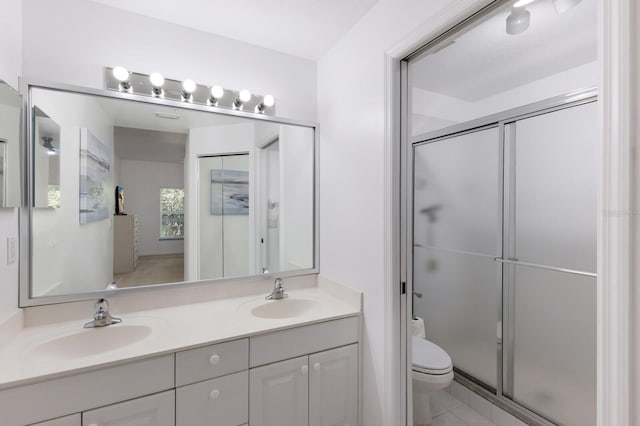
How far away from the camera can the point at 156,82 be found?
160 centimetres

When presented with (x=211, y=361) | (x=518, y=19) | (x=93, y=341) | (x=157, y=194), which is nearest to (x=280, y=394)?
(x=211, y=361)

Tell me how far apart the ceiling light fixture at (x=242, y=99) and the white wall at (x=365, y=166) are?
513mm

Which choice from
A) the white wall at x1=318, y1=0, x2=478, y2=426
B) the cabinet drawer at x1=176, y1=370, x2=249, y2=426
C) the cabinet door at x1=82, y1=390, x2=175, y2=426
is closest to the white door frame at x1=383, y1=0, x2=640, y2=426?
the white wall at x1=318, y1=0, x2=478, y2=426

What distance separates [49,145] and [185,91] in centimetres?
69

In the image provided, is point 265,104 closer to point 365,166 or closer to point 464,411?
point 365,166

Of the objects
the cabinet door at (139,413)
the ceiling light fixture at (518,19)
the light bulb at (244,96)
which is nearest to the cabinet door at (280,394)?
the cabinet door at (139,413)

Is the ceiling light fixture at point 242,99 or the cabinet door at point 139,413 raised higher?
the ceiling light fixture at point 242,99

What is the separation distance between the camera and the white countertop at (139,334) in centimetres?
106

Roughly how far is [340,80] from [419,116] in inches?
45.3

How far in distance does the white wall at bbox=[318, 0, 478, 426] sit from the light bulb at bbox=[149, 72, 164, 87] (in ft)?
3.19

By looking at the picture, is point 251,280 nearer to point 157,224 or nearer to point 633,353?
point 157,224

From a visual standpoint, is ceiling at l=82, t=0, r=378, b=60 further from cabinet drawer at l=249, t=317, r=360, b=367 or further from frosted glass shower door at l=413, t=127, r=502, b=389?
cabinet drawer at l=249, t=317, r=360, b=367

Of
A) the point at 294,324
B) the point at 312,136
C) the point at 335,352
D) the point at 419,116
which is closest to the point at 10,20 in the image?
the point at 312,136

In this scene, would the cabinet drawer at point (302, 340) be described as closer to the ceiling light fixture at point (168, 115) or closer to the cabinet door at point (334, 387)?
the cabinet door at point (334, 387)
